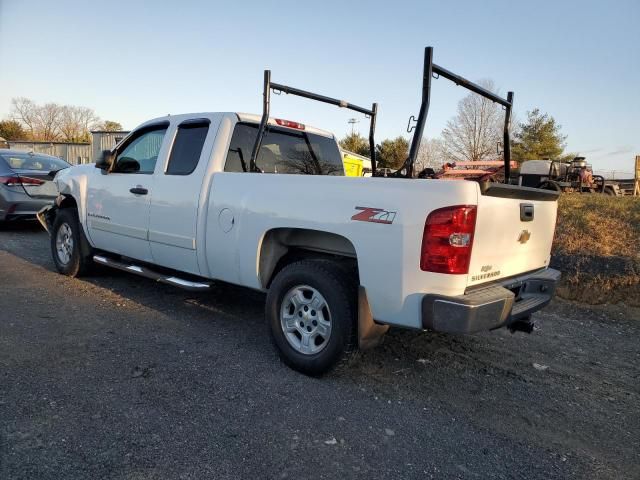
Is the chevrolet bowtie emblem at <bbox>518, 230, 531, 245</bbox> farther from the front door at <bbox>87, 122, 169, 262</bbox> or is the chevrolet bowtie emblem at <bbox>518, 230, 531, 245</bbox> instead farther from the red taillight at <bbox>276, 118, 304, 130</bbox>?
the front door at <bbox>87, 122, 169, 262</bbox>

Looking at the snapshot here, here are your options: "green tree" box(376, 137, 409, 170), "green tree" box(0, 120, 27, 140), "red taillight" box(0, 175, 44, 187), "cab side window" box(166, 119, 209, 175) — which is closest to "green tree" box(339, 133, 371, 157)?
"green tree" box(376, 137, 409, 170)

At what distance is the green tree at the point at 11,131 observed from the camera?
5619 centimetres

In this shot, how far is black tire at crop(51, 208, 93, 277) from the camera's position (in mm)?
6055

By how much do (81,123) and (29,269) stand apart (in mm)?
74031

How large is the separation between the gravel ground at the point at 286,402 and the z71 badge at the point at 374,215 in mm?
1265

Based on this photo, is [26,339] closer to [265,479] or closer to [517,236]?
[265,479]

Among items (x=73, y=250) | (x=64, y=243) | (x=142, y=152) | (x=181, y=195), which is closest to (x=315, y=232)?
(x=181, y=195)

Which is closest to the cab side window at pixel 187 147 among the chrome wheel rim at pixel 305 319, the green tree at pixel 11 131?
the chrome wheel rim at pixel 305 319

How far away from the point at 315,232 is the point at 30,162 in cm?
876

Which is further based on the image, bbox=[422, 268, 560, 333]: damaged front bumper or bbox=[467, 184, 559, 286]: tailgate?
bbox=[467, 184, 559, 286]: tailgate

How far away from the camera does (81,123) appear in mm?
70875

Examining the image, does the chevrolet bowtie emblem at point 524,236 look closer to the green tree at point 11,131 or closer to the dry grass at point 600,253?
Answer: the dry grass at point 600,253

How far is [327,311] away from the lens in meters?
3.51

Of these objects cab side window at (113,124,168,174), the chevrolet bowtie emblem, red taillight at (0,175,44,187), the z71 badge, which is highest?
cab side window at (113,124,168,174)
